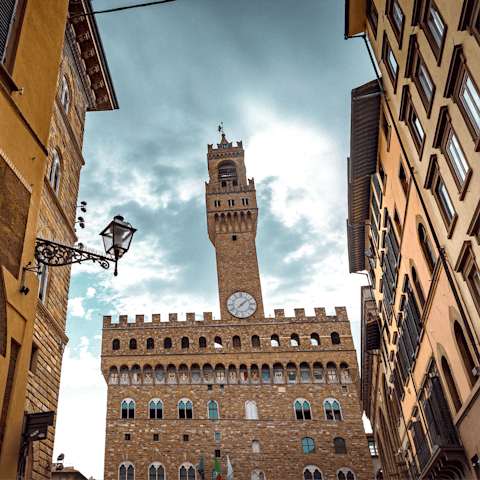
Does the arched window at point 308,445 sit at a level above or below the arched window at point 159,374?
below

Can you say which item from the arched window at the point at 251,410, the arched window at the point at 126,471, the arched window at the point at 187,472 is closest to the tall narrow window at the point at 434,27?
the arched window at the point at 251,410

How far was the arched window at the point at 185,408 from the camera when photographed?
1305 inches

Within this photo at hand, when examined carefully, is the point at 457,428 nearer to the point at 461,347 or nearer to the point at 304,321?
the point at 461,347

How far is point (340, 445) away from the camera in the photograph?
32281mm

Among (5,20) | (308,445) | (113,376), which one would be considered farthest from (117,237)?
(113,376)

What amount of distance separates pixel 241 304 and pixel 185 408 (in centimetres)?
887

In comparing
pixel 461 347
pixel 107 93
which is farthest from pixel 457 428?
pixel 107 93

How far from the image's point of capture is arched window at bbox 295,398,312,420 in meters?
33.3

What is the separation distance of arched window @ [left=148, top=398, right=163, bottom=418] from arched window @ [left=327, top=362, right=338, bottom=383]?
1177 cm

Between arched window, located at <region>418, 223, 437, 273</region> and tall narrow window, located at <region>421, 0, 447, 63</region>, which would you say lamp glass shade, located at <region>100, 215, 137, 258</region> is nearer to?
tall narrow window, located at <region>421, 0, 447, 63</region>

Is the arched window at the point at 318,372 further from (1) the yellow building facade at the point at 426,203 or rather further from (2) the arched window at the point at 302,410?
(1) the yellow building facade at the point at 426,203

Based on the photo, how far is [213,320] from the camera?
3731cm

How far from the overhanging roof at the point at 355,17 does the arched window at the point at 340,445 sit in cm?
2552

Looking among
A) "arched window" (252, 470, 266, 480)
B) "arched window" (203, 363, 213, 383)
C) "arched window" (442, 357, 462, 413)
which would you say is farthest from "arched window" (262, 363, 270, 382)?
"arched window" (442, 357, 462, 413)
